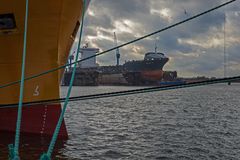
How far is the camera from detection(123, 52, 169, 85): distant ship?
120 meters

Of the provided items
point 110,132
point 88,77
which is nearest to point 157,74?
point 88,77

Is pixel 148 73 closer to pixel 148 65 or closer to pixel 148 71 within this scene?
pixel 148 71

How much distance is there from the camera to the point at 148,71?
405 ft

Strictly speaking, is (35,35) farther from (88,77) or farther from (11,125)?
(88,77)

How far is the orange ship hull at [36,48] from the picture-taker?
8867 millimetres

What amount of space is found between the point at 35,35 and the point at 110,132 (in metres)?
6.26

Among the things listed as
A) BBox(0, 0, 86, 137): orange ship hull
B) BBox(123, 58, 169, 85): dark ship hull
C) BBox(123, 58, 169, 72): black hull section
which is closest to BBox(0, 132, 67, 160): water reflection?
BBox(0, 0, 86, 137): orange ship hull

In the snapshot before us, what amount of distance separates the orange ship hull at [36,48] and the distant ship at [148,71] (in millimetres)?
110005

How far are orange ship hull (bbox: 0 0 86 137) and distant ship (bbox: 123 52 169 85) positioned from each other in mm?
110005

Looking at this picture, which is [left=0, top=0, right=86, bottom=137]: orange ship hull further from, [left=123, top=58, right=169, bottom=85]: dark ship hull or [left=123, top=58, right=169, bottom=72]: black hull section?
[left=123, top=58, right=169, bottom=72]: black hull section

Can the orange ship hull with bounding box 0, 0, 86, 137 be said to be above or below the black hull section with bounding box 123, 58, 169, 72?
below

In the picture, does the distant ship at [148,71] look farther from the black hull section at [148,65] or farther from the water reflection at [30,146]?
the water reflection at [30,146]

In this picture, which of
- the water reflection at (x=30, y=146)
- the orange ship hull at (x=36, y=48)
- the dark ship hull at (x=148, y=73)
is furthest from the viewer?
the dark ship hull at (x=148, y=73)

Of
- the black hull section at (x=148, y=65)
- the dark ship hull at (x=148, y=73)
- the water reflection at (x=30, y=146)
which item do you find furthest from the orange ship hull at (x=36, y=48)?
the black hull section at (x=148, y=65)
